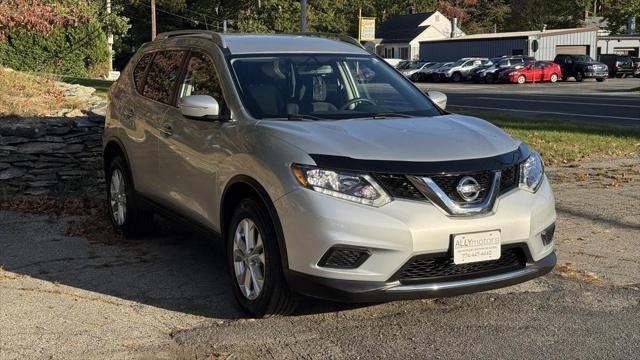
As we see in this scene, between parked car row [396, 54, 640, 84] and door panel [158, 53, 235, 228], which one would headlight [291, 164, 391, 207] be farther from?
parked car row [396, 54, 640, 84]

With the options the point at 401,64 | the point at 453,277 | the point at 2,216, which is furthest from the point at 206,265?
the point at 401,64

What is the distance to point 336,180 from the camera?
4090mm

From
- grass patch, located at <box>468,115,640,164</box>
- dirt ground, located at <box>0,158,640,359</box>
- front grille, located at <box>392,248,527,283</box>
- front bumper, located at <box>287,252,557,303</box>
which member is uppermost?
front grille, located at <box>392,248,527,283</box>

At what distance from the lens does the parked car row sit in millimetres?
42344

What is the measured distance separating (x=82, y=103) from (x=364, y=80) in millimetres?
7425

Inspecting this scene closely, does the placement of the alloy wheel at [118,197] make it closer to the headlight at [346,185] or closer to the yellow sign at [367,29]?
the headlight at [346,185]

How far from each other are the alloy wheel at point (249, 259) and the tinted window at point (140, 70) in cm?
249

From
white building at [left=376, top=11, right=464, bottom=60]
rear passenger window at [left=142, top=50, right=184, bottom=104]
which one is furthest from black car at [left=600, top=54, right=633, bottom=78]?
rear passenger window at [left=142, top=50, right=184, bottom=104]

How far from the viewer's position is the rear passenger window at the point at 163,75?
5988 mm

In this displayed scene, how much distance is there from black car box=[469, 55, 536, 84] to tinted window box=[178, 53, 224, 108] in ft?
128

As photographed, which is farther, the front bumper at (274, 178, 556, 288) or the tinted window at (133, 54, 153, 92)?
the tinted window at (133, 54, 153, 92)

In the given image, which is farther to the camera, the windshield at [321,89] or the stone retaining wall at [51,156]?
the stone retaining wall at [51,156]

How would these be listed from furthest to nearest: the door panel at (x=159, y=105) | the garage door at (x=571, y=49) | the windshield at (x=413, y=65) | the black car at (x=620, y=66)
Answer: the garage door at (x=571, y=49)
the windshield at (x=413, y=65)
the black car at (x=620, y=66)
the door panel at (x=159, y=105)

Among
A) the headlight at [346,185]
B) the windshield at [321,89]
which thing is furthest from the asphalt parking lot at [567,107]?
the headlight at [346,185]
